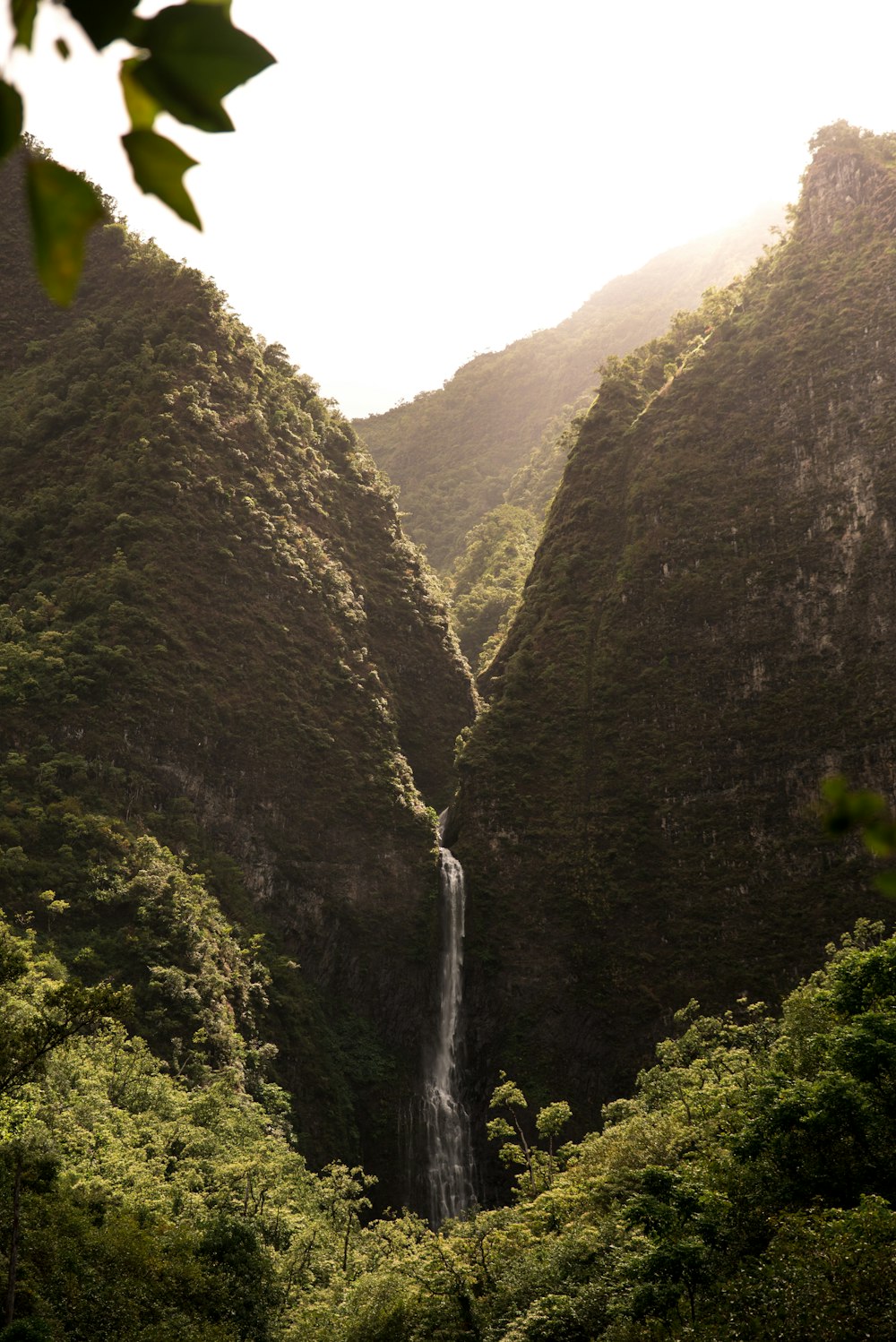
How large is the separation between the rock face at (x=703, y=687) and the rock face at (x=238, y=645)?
13.3 feet

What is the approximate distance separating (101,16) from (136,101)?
2.8 inches

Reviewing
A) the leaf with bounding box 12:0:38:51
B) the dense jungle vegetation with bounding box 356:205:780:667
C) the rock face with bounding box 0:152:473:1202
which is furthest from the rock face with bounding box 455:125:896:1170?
the leaf with bounding box 12:0:38:51

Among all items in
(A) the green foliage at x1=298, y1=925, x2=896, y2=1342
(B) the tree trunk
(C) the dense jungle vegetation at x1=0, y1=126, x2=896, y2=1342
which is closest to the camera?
(A) the green foliage at x1=298, y1=925, x2=896, y2=1342

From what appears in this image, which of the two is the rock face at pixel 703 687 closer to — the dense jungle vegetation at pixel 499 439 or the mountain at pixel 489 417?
the dense jungle vegetation at pixel 499 439

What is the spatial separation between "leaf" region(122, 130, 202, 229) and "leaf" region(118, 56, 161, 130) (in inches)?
0.4

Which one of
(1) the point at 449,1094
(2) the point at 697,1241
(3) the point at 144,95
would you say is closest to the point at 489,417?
(1) the point at 449,1094

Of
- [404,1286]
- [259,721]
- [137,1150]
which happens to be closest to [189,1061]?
[137,1150]

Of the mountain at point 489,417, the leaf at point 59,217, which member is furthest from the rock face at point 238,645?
the mountain at point 489,417

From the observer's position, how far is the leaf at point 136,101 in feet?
2.99

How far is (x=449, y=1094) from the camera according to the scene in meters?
33.5

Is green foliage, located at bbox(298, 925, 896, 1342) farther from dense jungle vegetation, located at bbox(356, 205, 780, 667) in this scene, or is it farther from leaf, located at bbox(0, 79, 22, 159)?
dense jungle vegetation, located at bbox(356, 205, 780, 667)

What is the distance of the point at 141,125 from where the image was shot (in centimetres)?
93

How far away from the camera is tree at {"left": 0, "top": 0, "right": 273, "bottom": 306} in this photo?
0.87m

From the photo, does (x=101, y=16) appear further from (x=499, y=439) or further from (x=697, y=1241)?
(x=499, y=439)
